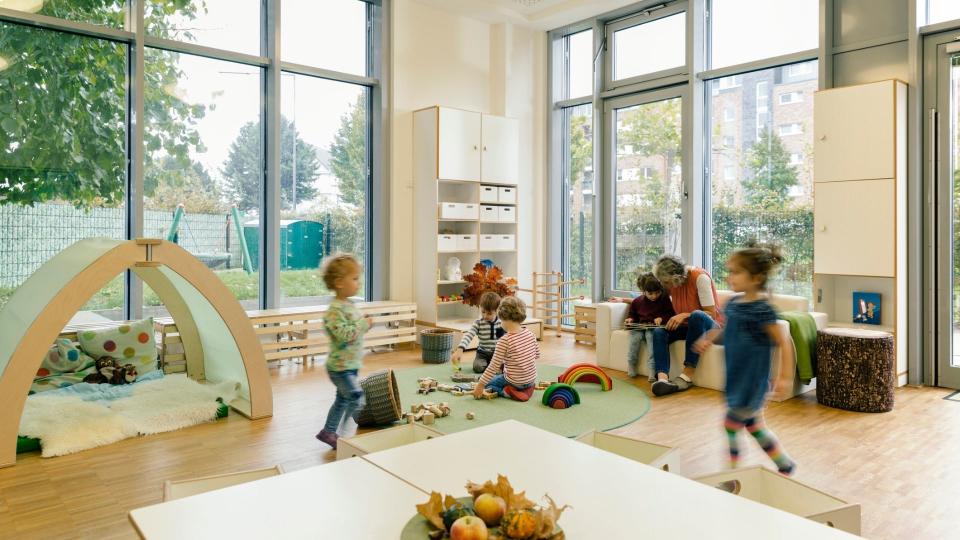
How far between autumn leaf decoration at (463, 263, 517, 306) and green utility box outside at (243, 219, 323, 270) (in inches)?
61.1

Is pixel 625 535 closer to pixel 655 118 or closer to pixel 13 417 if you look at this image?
pixel 13 417

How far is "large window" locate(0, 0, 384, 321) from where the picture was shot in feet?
17.1

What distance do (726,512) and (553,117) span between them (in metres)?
6.82

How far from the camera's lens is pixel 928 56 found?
16.5ft

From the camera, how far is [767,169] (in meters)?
6.12

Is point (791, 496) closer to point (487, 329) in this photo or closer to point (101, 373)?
point (487, 329)

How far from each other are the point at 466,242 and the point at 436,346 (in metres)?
1.57

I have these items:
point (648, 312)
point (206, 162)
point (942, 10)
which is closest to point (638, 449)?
point (648, 312)

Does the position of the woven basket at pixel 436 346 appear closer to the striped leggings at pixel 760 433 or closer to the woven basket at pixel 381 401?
the woven basket at pixel 381 401

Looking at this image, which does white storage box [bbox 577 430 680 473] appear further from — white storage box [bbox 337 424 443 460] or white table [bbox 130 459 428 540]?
white table [bbox 130 459 428 540]

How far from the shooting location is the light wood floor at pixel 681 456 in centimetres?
277

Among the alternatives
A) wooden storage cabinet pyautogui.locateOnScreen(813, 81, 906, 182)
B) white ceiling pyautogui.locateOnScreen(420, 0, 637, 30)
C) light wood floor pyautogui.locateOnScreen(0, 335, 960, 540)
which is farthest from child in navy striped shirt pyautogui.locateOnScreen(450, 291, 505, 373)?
white ceiling pyautogui.locateOnScreen(420, 0, 637, 30)

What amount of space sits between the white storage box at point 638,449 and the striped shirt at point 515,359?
1.74 m

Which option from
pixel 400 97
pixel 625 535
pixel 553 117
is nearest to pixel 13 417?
pixel 625 535
